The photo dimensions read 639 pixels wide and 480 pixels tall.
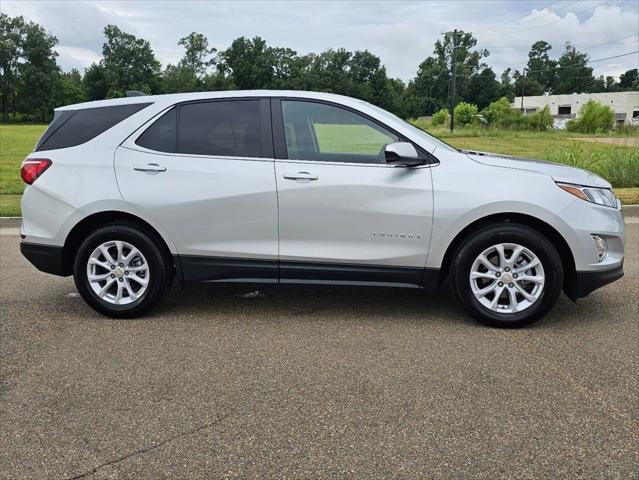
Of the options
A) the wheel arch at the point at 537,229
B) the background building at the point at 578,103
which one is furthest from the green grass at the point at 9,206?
the background building at the point at 578,103

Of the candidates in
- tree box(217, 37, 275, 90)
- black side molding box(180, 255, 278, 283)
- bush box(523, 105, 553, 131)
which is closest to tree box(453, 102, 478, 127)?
bush box(523, 105, 553, 131)

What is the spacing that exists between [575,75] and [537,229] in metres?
145

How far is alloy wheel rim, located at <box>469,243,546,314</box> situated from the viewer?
14.1 feet

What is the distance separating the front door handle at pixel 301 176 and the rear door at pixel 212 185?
0.12 meters

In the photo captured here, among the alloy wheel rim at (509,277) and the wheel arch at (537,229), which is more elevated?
the wheel arch at (537,229)

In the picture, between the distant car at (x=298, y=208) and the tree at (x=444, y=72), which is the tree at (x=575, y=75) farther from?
the distant car at (x=298, y=208)

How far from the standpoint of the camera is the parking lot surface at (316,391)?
2.69 m

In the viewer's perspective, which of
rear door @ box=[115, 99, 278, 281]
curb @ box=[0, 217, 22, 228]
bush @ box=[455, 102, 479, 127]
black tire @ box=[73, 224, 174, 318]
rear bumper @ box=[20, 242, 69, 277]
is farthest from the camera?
bush @ box=[455, 102, 479, 127]

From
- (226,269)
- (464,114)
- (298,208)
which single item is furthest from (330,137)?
(464,114)

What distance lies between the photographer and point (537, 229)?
14.3ft

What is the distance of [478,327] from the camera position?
4441mm

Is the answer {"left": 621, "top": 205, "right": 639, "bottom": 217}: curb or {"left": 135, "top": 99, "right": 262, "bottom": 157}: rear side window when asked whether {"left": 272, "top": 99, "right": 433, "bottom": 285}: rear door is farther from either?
{"left": 621, "top": 205, "right": 639, "bottom": 217}: curb

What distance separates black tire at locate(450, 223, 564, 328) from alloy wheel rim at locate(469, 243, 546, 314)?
3 centimetres

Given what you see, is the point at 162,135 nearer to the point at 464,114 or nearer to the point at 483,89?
the point at 464,114
